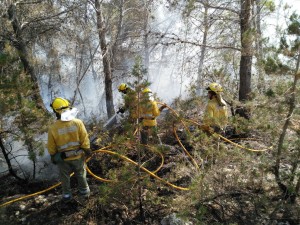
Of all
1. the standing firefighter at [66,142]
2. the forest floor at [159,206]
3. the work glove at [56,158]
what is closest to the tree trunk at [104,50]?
the standing firefighter at [66,142]

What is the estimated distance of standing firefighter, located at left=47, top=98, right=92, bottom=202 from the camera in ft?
14.0

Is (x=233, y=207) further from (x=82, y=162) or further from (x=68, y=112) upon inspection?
(x=68, y=112)

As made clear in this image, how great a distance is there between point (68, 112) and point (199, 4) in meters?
6.16

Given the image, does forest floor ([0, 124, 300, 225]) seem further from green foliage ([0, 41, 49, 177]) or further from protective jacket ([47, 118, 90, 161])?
green foliage ([0, 41, 49, 177])

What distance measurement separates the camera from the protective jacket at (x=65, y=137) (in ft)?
14.0

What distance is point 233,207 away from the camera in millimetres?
4344

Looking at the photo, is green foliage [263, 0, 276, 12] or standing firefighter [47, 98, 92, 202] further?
green foliage [263, 0, 276, 12]

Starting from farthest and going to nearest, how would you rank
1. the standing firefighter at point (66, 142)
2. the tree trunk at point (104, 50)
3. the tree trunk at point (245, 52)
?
the tree trunk at point (104, 50) < the tree trunk at point (245, 52) < the standing firefighter at point (66, 142)

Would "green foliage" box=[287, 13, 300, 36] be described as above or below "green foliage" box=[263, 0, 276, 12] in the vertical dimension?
below

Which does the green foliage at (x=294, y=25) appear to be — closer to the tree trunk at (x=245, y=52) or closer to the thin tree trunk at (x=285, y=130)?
the thin tree trunk at (x=285, y=130)

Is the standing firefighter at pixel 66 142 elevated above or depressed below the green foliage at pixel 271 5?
below

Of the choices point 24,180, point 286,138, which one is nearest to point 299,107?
point 286,138

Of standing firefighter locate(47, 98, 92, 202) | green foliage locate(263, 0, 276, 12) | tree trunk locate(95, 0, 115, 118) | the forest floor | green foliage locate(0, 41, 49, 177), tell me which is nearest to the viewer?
the forest floor

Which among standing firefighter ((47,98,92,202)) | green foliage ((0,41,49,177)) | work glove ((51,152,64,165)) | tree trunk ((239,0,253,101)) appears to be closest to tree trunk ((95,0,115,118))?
tree trunk ((239,0,253,101))
